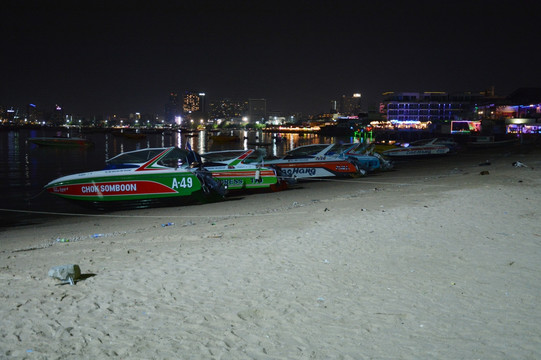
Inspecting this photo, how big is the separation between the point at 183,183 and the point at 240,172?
10.1 feet

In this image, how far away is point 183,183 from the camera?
15.5m

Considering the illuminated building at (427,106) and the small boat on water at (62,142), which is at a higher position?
the illuminated building at (427,106)

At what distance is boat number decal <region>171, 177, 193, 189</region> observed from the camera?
15.4m

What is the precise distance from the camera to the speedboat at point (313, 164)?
2197 cm

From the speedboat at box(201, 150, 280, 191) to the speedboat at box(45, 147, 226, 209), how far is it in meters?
1.95

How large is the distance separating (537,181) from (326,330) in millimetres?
14069

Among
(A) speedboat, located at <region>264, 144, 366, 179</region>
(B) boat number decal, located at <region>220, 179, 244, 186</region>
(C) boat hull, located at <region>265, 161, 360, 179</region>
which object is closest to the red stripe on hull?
(B) boat number decal, located at <region>220, 179, 244, 186</region>

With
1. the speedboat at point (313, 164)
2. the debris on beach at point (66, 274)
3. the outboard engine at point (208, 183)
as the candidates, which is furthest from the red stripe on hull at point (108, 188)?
the debris on beach at point (66, 274)

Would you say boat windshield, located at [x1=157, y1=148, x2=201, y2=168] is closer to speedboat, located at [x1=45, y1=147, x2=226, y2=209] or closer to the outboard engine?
speedboat, located at [x1=45, y1=147, x2=226, y2=209]

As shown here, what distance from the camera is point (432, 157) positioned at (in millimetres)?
39812

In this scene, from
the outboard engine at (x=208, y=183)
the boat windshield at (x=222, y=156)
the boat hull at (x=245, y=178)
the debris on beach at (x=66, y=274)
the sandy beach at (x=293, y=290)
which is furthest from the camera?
the boat windshield at (x=222, y=156)

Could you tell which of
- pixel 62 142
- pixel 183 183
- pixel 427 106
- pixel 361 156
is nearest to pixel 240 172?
pixel 183 183

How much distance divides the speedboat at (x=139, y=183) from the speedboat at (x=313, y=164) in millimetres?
6432

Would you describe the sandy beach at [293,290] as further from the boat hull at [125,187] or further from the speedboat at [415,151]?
the speedboat at [415,151]
